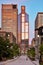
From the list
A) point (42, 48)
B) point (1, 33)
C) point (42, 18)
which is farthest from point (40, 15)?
point (42, 48)

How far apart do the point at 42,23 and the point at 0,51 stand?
9113 cm

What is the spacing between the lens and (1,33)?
6594 inches

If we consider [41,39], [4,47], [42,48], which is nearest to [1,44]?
[4,47]

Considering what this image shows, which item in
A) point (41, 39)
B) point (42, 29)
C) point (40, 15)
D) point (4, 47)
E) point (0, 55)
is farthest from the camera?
point (40, 15)

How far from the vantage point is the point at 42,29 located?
350 feet

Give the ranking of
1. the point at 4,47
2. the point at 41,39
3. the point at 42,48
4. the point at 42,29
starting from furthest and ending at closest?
the point at 41,39
the point at 42,29
the point at 4,47
the point at 42,48

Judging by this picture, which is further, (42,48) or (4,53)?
(4,53)

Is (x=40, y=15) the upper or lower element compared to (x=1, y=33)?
upper

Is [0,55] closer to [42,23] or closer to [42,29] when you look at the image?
[42,29]

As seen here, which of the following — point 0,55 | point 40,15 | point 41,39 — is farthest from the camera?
point 40,15

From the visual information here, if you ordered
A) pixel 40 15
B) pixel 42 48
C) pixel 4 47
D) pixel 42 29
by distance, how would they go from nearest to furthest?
pixel 42 48 → pixel 4 47 → pixel 42 29 → pixel 40 15

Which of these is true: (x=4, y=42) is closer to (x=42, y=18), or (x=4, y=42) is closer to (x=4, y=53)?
(x=4, y=53)

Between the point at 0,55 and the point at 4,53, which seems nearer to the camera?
the point at 0,55

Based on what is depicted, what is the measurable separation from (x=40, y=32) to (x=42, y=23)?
58.6 metres
